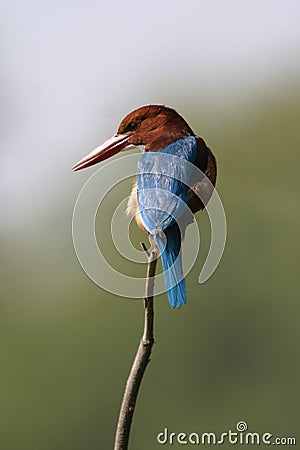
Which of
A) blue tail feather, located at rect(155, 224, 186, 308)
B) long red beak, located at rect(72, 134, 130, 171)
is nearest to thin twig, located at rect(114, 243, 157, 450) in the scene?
blue tail feather, located at rect(155, 224, 186, 308)

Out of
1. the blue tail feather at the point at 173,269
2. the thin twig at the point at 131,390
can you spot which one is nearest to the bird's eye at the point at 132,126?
the blue tail feather at the point at 173,269

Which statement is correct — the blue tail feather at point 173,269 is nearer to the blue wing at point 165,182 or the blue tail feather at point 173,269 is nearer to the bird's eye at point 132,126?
the blue wing at point 165,182

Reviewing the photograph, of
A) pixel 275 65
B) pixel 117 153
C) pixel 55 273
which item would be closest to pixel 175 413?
pixel 55 273

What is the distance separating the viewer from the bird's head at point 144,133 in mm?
1068

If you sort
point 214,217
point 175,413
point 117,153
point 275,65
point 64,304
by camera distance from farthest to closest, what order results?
point 275,65 → point 64,304 → point 175,413 → point 117,153 → point 214,217

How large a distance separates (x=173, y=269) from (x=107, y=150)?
0.18 m

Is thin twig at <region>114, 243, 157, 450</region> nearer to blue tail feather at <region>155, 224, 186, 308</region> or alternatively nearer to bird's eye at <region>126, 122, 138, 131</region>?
blue tail feather at <region>155, 224, 186, 308</region>

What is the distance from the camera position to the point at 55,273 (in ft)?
11.6

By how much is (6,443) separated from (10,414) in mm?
126

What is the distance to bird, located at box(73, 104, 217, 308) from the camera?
1026 mm

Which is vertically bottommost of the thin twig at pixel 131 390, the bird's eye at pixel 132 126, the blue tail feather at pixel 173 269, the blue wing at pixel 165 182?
the thin twig at pixel 131 390

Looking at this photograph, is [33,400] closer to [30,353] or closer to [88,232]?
[30,353]

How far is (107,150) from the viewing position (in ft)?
3.49

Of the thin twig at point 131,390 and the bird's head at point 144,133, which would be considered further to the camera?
the bird's head at point 144,133
